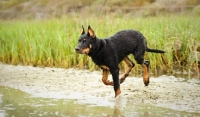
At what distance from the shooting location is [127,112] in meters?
6.29

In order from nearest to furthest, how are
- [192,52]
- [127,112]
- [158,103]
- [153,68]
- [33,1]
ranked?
1. [127,112]
2. [158,103]
3. [192,52]
4. [153,68]
5. [33,1]

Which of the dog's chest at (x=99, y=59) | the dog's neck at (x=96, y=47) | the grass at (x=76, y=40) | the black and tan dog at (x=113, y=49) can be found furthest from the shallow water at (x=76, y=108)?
the grass at (x=76, y=40)

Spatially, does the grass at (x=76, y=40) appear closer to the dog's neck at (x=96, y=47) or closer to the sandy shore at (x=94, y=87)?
the sandy shore at (x=94, y=87)

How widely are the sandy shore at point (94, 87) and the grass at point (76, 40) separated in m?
0.53

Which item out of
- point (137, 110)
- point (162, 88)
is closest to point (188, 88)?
point (162, 88)

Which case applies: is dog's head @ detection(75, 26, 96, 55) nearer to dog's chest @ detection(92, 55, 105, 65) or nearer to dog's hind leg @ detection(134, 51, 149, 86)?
dog's chest @ detection(92, 55, 105, 65)

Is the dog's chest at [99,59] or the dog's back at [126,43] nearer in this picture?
the dog's chest at [99,59]

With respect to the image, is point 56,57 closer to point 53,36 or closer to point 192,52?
point 53,36

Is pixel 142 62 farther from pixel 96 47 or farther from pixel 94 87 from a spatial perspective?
pixel 96 47

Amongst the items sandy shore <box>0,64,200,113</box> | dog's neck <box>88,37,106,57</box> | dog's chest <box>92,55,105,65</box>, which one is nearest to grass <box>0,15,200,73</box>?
sandy shore <box>0,64,200,113</box>

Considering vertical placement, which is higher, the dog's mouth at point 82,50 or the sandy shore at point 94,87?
the dog's mouth at point 82,50

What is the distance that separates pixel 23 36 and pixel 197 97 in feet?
20.6

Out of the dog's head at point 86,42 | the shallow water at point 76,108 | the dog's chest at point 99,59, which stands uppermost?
the dog's head at point 86,42

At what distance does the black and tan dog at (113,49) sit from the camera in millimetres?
6656
